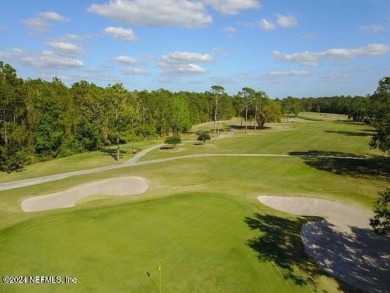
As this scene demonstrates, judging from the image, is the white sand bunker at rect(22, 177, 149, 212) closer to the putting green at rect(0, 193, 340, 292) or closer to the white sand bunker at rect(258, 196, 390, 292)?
the putting green at rect(0, 193, 340, 292)

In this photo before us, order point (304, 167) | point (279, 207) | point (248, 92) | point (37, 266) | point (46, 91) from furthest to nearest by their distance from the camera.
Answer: point (248, 92), point (46, 91), point (304, 167), point (279, 207), point (37, 266)

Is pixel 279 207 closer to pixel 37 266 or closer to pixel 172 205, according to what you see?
pixel 172 205

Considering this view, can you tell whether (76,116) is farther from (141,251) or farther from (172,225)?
(141,251)

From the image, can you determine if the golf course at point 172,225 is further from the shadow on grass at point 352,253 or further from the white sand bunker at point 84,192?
the shadow on grass at point 352,253

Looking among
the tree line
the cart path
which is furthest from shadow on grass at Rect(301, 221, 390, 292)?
the tree line

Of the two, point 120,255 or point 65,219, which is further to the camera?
point 65,219

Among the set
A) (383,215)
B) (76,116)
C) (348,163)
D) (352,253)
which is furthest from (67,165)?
(383,215)

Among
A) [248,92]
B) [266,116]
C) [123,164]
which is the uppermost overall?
[248,92]

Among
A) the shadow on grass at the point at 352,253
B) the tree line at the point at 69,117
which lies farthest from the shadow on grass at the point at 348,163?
the tree line at the point at 69,117

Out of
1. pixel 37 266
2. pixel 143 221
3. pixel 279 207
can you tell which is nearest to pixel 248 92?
pixel 279 207
